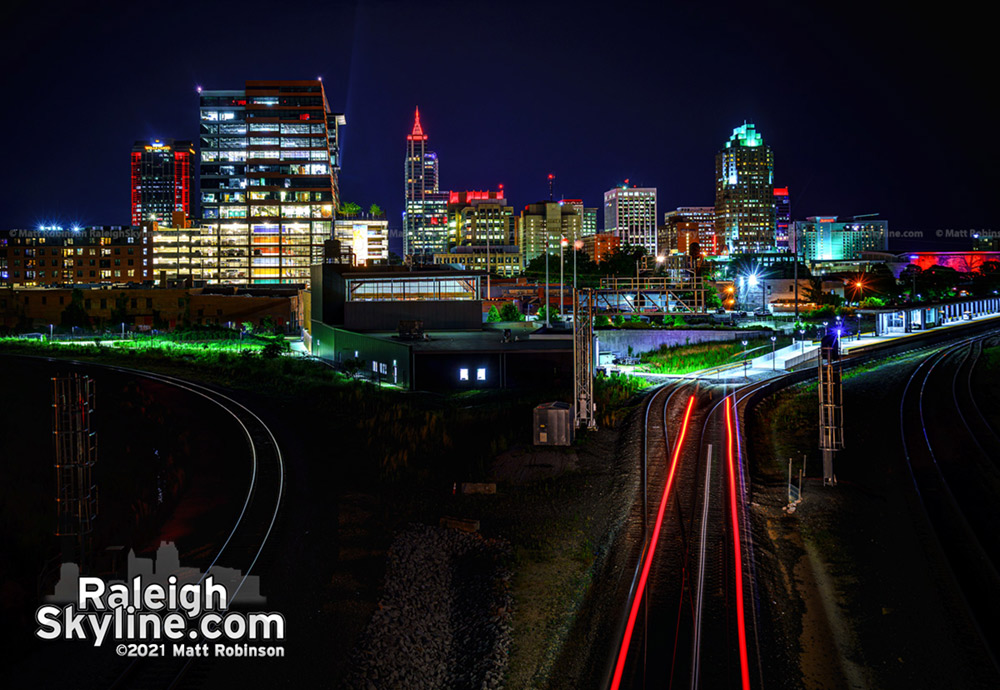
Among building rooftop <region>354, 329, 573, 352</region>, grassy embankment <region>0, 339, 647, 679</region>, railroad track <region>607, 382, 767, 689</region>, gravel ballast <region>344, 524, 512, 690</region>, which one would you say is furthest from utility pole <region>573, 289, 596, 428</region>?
gravel ballast <region>344, 524, 512, 690</region>

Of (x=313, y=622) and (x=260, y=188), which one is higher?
(x=260, y=188)

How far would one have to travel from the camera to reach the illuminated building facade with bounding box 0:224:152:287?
140250 mm

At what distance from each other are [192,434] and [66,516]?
1358cm

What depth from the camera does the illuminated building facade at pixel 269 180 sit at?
431 ft

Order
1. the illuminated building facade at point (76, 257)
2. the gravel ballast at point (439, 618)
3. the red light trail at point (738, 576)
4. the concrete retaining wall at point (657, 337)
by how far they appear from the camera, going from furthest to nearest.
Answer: the illuminated building facade at point (76, 257)
the concrete retaining wall at point (657, 337)
the gravel ballast at point (439, 618)
the red light trail at point (738, 576)

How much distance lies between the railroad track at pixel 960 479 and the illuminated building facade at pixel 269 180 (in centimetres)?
11192

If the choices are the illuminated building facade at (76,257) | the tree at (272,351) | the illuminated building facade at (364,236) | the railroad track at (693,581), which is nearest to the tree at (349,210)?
the illuminated building facade at (364,236)

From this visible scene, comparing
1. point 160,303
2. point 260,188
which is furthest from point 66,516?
point 260,188

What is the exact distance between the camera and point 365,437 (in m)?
26.3

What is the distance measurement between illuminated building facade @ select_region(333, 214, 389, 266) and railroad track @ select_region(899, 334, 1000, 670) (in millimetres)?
109300

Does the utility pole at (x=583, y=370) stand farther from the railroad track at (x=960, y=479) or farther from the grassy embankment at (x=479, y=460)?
the railroad track at (x=960, y=479)

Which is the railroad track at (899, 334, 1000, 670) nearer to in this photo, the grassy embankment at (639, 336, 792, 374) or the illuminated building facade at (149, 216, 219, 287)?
the grassy embankment at (639, 336, 792, 374)

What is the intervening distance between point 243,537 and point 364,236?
130261 mm

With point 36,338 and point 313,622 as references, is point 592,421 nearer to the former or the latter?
point 313,622
